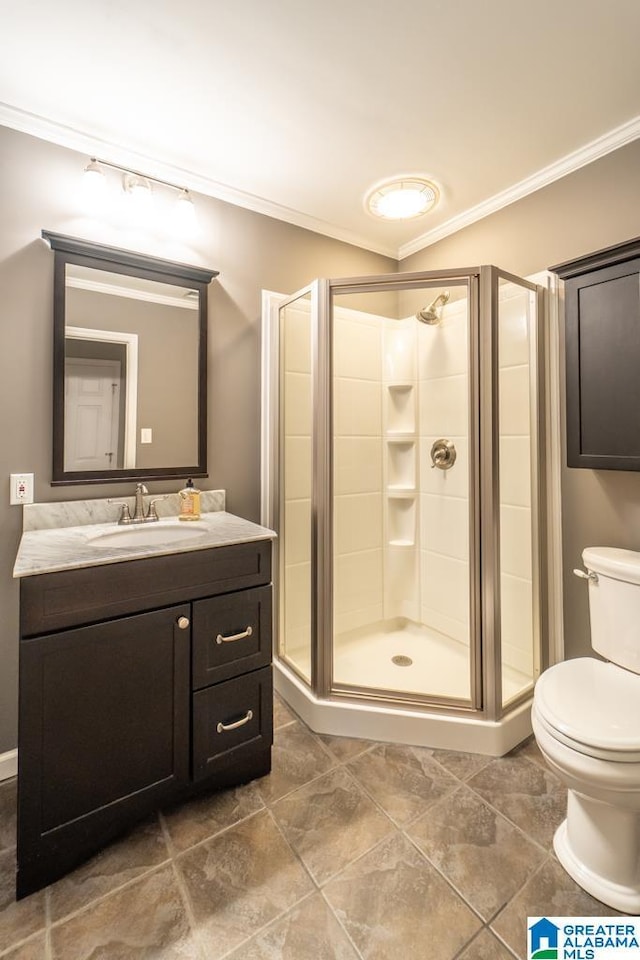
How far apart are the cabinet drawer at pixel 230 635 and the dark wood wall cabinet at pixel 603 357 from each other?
1.33 metres

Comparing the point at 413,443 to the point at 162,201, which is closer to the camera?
the point at 162,201

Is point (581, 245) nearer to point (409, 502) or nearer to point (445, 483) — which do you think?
point (445, 483)

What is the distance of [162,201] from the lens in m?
1.90

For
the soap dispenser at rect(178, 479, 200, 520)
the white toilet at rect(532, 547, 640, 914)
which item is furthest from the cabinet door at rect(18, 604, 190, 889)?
the white toilet at rect(532, 547, 640, 914)

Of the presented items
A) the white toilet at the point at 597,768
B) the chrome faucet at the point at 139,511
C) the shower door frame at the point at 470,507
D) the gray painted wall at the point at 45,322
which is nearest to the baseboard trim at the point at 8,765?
the gray painted wall at the point at 45,322

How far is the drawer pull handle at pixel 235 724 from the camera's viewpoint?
148 cm

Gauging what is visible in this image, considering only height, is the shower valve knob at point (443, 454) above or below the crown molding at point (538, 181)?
below

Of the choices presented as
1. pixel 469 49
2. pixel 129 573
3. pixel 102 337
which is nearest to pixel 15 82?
pixel 102 337

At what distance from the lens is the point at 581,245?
6.03ft

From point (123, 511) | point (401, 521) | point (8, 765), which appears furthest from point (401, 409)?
point (8, 765)

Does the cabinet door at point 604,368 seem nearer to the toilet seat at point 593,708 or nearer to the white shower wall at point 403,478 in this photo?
the white shower wall at point 403,478

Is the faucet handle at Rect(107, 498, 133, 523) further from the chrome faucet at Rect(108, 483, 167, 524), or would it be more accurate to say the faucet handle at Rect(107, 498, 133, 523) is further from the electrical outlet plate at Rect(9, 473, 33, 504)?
the electrical outlet plate at Rect(9, 473, 33, 504)

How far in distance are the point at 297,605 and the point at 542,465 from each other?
1.30 m

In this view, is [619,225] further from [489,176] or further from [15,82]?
[15,82]
